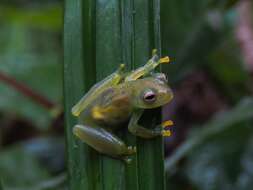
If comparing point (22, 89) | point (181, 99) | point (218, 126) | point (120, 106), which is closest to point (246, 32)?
point (181, 99)

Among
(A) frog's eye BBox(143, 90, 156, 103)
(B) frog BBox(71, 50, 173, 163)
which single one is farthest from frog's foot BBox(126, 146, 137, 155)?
(A) frog's eye BBox(143, 90, 156, 103)

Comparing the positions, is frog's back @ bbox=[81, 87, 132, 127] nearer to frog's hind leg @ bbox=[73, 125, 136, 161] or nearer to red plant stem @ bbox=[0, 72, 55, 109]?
frog's hind leg @ bbox=[73, 125, 136, 161]

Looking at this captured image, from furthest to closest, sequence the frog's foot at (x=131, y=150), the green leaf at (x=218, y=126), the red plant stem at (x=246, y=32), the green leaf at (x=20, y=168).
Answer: the red plant stem at (x=246, y=32) → the green leaf at (x=20, y=168) → the green leaf at (x=218, y=126) → the frog's foot at (x=131, y=150)

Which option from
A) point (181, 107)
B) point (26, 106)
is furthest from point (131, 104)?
point (181, 107)

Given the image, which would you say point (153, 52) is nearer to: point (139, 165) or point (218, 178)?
point (139, 165)

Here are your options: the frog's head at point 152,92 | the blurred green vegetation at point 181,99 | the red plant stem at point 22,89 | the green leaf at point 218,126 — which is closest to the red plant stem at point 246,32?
the blurred green vegetation at point 181,99

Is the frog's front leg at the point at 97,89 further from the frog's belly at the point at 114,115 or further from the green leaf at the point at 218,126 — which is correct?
the green leaf at the point at 218,126
